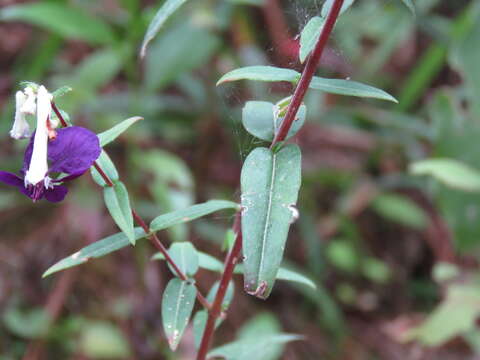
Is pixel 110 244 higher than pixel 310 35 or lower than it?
lower

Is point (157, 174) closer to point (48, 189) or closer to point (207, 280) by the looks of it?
point (207, 280)

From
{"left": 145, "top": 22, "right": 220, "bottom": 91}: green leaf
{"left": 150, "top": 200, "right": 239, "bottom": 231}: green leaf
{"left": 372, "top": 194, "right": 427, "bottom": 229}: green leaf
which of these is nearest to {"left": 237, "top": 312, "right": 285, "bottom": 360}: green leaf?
{"left": 372, "top": 194, "right": 427, "bottom": 229}: green leaf

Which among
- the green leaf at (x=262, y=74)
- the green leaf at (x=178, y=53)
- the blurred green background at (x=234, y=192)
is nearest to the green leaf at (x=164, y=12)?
the green leaf at (x=262, y=74)

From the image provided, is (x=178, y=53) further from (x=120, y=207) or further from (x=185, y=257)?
(x=120, y=207)

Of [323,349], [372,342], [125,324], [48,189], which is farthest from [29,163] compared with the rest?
[372,342]

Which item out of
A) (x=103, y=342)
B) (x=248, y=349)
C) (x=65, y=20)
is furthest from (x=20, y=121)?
(x=65, y=20)

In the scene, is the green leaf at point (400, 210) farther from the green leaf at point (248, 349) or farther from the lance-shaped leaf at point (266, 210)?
Answer: the lance-shaped leaf at point (266, 210)
